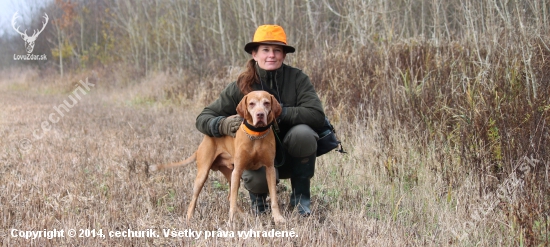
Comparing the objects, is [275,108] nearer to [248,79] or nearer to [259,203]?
[248,79]

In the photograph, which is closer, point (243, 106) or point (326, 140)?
point (243, 106)

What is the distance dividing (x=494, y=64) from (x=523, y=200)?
2138mm

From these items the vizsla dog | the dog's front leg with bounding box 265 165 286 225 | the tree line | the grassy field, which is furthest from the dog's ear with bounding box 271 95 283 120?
the tree line

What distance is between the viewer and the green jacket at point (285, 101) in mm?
3662

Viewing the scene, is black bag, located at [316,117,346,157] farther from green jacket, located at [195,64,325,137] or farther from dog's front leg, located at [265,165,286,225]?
dog's front leg, located at [265,165,286,225]

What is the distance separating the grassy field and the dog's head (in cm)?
66

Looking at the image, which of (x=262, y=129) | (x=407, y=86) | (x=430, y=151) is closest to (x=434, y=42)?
(x=407, y=86)

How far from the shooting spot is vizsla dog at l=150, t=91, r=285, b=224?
10.9 ft

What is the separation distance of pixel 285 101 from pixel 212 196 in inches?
42.2

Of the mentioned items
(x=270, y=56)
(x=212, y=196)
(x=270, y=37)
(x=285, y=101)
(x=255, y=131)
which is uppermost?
(x=270, y=37)

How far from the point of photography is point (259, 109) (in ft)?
10.6

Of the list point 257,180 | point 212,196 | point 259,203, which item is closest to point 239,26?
point 212,196

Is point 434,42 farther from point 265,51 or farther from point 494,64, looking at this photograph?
point 265,51

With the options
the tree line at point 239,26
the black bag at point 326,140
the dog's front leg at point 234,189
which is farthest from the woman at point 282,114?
the tree line at point 239,26
